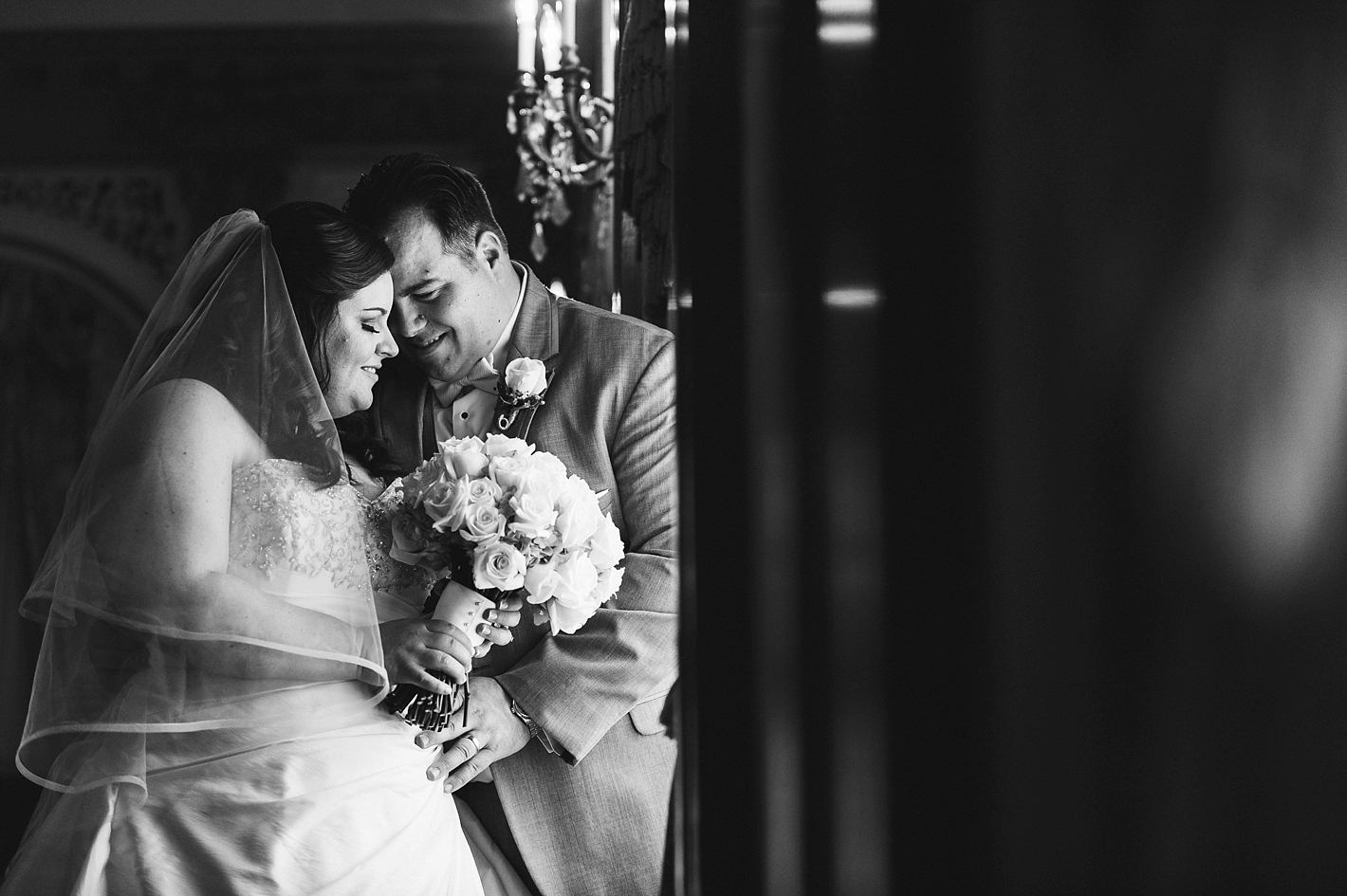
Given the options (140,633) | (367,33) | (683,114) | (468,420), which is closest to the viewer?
(683,114)

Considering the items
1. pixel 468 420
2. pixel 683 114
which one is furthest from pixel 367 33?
pixel 683 114

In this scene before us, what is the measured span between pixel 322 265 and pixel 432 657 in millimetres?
781

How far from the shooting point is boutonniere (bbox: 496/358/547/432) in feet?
7.10

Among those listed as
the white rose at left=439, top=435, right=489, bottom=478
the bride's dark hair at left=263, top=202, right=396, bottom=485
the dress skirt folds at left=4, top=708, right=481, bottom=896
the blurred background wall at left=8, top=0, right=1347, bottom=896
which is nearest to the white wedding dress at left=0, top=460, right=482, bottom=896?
the dress skirt folds at left=4, top=708, right=481, bottom=896

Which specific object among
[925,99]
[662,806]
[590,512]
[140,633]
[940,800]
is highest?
[925,99]

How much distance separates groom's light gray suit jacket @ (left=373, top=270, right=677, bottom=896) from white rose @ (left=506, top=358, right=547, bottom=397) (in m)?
0.07

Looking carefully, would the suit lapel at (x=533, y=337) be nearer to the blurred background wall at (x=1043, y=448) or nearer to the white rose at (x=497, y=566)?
the white rose at (x=497, y=566)

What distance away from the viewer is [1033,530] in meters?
0.16

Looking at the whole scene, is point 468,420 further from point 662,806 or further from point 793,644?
point 793,644

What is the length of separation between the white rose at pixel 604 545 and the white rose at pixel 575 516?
2 cm

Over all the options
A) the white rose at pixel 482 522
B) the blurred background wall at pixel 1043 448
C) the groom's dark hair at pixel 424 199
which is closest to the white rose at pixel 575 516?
the white rose at pixel 482 522

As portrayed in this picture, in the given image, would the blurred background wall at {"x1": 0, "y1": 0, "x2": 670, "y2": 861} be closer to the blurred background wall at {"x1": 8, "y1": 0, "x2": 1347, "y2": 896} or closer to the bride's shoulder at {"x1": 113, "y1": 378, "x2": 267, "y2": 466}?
the bride's shoulder at {"x1": 113, "y1": 378, "x2": 267, "y2": 466}

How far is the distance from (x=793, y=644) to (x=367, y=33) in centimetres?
745

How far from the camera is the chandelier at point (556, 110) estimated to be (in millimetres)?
3346
